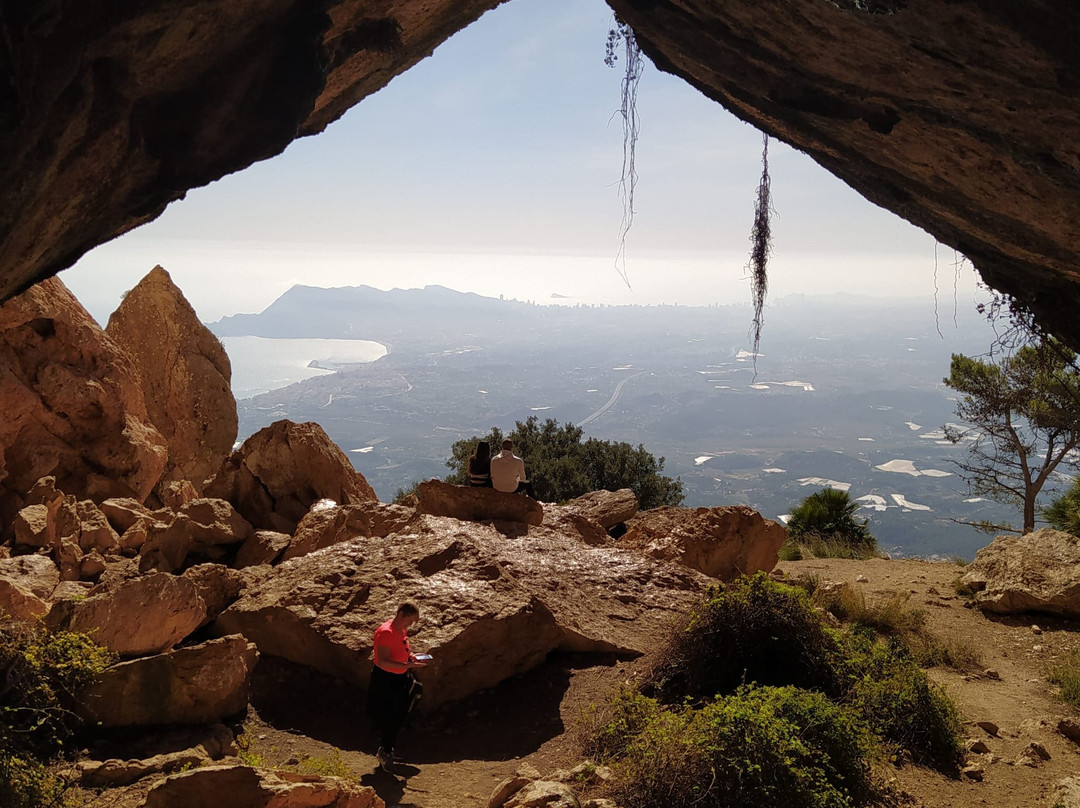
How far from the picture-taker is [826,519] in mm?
19500

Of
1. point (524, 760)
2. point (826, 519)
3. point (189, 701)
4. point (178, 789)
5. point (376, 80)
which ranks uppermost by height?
point (376, 80)

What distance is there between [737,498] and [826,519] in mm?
97292

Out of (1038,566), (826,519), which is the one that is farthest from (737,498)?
(1038,566)

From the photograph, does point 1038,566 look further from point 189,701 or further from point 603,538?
point 189,701

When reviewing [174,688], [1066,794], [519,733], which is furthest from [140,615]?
[1066,794]

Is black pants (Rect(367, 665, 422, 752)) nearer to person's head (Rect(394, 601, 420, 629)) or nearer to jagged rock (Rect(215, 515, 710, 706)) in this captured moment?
person's head (Rect(394, 601, 420, 629))

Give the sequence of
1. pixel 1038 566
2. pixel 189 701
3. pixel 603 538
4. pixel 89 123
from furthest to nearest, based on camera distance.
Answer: pixel 603 538
pixel 1038 566
pixel 189 701
pixel 89 123

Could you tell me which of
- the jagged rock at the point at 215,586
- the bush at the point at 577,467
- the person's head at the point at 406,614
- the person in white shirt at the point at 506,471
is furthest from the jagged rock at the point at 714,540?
the bush at the point at 577,467

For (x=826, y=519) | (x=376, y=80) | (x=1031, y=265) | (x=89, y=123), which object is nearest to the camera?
(x=89, y=123)

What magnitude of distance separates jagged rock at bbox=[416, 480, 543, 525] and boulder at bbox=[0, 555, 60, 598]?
526 cm

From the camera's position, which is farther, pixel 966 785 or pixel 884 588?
pixel 884 588

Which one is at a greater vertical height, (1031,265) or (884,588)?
(1031,265)

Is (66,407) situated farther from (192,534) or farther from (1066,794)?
(1066,794)

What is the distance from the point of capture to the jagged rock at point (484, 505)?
11.7 metres
